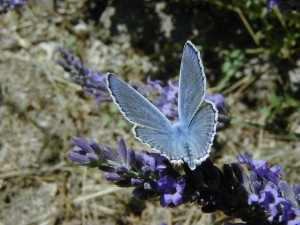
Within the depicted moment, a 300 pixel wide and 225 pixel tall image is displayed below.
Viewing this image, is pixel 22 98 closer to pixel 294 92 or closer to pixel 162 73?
pixel 162 73

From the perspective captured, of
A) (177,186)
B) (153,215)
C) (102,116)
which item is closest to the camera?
(177,186)

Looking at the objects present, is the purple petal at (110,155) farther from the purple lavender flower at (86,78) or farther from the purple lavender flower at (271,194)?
the purple lavender flower at (86,78)

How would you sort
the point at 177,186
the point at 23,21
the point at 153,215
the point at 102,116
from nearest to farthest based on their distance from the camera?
the point at 177,186, the point at 153,215, the point at 102,116, the point at 23,21

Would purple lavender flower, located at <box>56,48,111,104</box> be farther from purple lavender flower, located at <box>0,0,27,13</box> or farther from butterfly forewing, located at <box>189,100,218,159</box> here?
butterfly forewing, located at <box>189,100,218,159</box>

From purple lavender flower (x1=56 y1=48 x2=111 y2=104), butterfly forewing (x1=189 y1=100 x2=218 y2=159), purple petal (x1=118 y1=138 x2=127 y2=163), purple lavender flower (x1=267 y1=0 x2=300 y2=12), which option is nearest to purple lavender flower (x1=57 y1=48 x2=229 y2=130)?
purple lavender flower (x1=56 y1=48 x2=111 y2=104)

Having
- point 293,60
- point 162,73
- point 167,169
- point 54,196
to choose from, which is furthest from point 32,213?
point 293,60

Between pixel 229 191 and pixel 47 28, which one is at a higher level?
pixel 229 191

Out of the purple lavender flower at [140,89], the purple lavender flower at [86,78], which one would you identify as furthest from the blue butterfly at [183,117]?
the purple lavender flower at [86,78]
